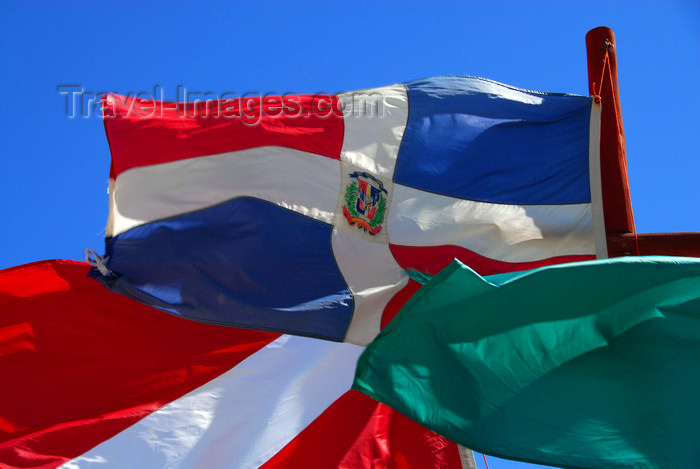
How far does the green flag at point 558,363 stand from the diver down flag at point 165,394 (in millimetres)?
908

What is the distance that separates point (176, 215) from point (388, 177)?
4.22 ft

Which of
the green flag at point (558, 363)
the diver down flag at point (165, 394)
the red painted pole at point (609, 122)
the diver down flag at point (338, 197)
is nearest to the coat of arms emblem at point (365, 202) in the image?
the diver down flag at point (338, 197)

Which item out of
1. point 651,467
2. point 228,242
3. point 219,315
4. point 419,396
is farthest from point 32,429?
point 651,467

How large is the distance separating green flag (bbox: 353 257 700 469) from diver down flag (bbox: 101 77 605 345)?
1.05 m

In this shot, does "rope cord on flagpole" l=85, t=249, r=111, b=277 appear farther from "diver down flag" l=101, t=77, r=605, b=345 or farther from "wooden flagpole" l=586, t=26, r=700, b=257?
"wooden flagpole" l=586, t=26, r=700, b=257

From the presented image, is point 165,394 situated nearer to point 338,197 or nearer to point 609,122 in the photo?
point 338,197

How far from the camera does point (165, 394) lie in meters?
4.70

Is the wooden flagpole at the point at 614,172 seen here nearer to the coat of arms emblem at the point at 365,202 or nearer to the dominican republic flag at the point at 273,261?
the dominican republic flag at the point at 273,261

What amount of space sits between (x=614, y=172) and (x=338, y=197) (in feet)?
5.28

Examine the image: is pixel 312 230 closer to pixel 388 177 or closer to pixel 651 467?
pixel 388 177

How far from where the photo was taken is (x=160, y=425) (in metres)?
4.57

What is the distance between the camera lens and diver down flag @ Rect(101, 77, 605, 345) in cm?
479

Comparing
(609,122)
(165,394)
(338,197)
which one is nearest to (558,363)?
(338,197)

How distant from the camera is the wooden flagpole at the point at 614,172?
4645 millimetres
